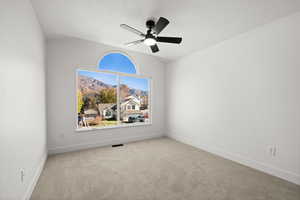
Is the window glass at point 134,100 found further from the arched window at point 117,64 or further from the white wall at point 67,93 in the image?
the white wall at point 67,93

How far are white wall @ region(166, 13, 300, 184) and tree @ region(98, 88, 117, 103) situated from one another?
2119 millimetres

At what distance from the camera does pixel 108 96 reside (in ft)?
12.4

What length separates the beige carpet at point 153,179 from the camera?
172 cm

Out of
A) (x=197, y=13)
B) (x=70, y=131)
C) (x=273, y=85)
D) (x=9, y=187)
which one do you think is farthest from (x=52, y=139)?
(x=273, y=85)

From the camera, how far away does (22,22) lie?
63.7 inches

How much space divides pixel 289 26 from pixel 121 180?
3.47 m

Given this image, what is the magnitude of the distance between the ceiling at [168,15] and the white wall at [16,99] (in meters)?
0.54

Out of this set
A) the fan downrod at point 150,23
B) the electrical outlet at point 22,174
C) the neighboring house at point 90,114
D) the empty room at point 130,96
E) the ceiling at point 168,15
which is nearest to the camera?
the electrical outlet at point 22,174

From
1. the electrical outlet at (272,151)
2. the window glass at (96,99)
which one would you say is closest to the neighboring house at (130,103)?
the window glass at (96,99)

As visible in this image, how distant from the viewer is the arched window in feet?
11.8

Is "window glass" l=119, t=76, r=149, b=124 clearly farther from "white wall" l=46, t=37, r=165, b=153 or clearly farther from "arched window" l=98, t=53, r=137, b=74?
"white wall" l=46, t=37, r=165, b=153

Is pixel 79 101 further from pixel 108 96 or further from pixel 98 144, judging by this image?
pixel 98 144

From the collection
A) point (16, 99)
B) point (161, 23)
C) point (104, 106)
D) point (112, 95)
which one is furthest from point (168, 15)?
point (104, 106)

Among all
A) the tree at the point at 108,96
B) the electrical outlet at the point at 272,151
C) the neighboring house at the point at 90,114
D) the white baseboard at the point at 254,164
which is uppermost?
the tree at the point at 108,96
